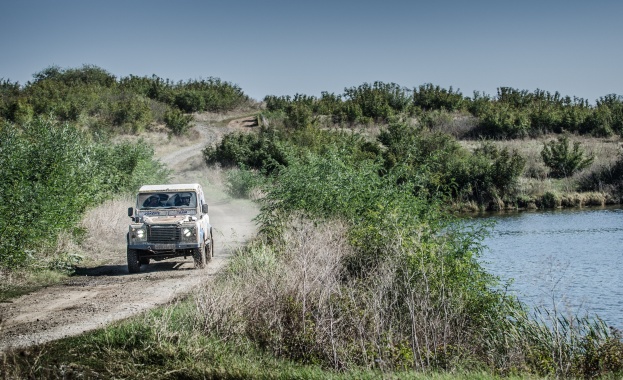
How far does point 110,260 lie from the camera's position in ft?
77.0

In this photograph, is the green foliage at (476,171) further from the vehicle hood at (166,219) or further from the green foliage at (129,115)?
the vehicle hood at (166,219)

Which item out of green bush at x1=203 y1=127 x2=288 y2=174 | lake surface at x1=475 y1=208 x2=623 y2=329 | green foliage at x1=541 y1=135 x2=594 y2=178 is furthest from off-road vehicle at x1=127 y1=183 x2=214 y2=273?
green foliage at x1=541 y1=135 x2=594 y2=178

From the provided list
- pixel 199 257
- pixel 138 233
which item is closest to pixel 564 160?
pixel 199 257

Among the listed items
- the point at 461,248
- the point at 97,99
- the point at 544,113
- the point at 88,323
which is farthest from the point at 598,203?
the point at 97,99

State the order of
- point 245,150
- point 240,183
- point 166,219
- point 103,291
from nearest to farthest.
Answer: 1. point 103,291
2. point 166,219
3. point 240,183
4. point 245,150

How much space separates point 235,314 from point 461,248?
6.86m

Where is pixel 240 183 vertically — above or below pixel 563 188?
above

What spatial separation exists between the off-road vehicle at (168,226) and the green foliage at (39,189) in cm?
232

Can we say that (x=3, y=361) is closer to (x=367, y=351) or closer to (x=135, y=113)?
(x=367, y=351)

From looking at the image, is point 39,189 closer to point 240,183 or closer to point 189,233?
point 189,233

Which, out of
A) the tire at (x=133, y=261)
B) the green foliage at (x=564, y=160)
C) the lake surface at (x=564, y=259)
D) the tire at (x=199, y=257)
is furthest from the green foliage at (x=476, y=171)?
the tire at (x=133, y=261)

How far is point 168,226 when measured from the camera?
765 inches

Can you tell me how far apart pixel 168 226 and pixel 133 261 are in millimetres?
1578

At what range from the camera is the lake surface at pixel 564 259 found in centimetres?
1828
